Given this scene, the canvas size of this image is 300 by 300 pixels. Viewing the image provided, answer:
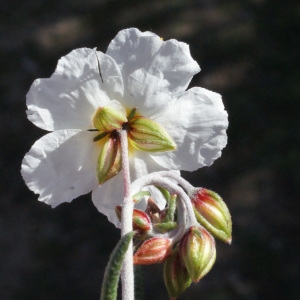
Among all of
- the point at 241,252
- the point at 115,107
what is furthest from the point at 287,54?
the point at 115,107

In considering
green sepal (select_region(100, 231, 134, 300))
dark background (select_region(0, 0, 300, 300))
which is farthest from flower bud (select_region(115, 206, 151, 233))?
dark background (select_region(0, 0, 300, 300))

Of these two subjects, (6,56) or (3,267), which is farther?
(6,56)

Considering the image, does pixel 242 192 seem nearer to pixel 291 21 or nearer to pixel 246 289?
pixel 246 289

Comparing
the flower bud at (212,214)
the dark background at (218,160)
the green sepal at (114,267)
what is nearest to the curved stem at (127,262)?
the green sepal at (114,267)

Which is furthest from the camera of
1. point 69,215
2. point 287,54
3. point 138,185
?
point 287,54

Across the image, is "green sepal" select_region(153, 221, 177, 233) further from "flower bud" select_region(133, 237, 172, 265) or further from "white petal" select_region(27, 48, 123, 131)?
"white petal" select_region(27, 48, 123, 131)

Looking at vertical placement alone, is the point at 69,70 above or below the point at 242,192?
above

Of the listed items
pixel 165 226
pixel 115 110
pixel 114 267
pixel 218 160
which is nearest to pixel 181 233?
pixel 165 226
